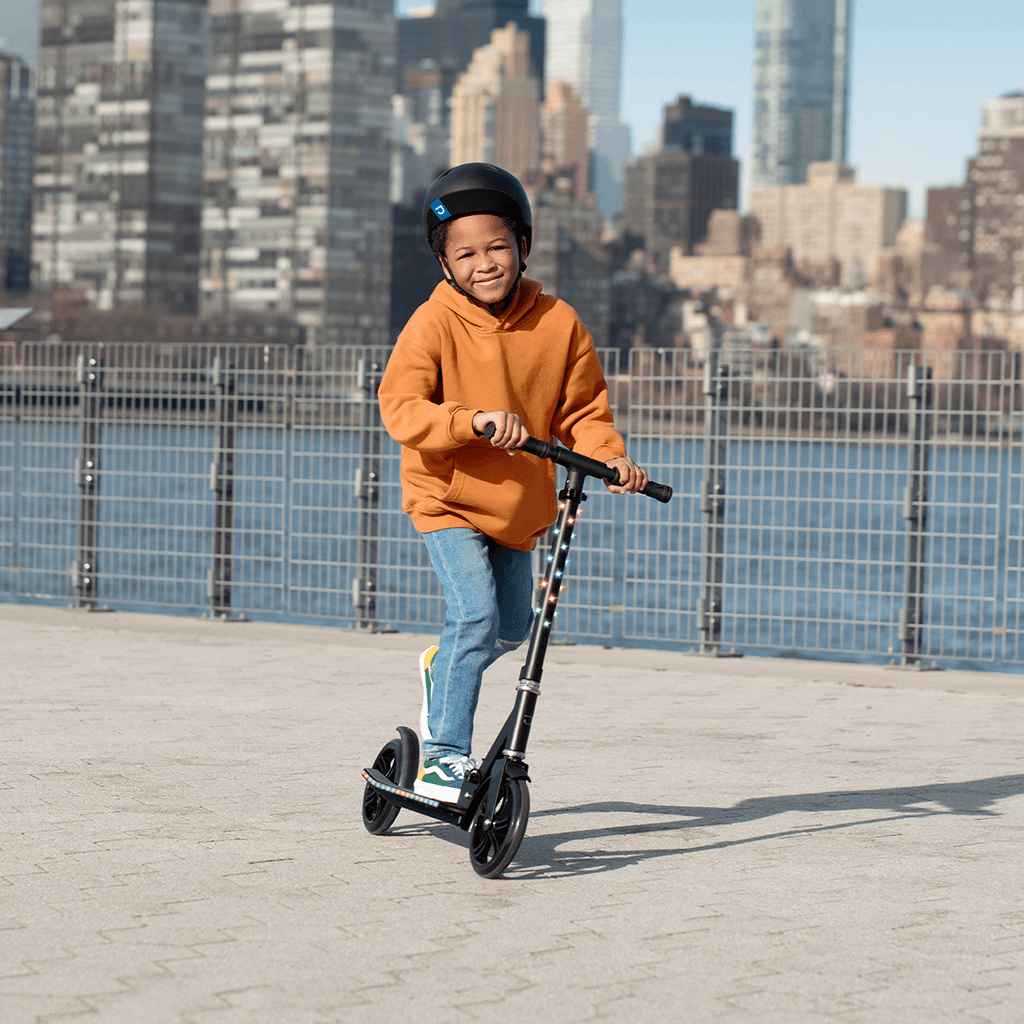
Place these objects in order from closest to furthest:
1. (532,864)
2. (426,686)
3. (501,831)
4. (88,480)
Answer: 1. (501,831)
2. (532,864)
3. (426,686)
4. (88,480)

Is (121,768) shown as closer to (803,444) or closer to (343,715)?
(343,715)

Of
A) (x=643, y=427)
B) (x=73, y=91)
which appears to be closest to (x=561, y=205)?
(x=73, y=91)

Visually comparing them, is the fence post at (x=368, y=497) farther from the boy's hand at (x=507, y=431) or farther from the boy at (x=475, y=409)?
the boy's hand at (x=507, y=431)

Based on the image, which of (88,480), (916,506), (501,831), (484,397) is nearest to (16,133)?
(88,480)

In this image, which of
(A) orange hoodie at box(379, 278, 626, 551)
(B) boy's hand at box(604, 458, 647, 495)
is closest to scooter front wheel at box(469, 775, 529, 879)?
(A) orange hoodie at box(379, 278, 626, 551)

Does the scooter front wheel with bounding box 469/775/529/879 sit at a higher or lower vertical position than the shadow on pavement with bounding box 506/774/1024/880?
higher

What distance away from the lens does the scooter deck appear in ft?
15.3

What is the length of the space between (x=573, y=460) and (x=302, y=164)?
161 meters

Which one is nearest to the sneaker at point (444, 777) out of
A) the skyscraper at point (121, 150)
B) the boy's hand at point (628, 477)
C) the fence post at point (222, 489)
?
the boy's hand at point (628, 477)

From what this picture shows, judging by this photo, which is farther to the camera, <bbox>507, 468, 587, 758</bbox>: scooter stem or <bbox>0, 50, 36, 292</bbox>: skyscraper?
<bbox>0, 50, 36, 292</bbox>: skyscraper

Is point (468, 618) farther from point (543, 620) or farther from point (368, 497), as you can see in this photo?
point (368, 497)

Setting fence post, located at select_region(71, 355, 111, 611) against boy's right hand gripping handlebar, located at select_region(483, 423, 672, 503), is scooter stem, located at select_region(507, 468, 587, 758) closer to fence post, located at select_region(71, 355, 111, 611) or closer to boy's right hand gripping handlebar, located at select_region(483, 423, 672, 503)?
boy's right hand gripping handlebar, located at select_region(483, 423, 672, 503)

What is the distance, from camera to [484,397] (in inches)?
186

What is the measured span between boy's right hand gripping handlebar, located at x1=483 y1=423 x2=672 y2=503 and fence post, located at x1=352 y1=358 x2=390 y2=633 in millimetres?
6026
